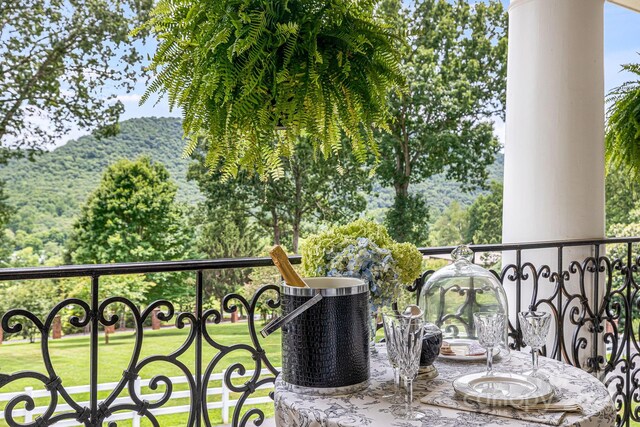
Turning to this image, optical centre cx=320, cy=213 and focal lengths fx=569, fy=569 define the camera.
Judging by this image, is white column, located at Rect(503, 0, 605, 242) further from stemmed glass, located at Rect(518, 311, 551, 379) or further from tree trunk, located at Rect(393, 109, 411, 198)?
tree trunk, located at Rect(393, 109, 411, 198)

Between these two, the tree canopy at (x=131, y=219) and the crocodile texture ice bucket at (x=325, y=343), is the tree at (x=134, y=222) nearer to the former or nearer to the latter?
the tree canopy at (x=131, y=219)

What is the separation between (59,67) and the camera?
10242 mm

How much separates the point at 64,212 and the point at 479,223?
Answer: 868 cm

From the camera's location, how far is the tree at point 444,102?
12.1 meters

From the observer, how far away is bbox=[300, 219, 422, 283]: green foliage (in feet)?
4.03

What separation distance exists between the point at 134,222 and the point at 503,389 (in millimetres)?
11793

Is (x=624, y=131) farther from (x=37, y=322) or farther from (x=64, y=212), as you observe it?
(x=64, y=212)

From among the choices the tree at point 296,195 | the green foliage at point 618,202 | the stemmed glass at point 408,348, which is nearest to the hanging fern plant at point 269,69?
the stemmed glass at point 408,348

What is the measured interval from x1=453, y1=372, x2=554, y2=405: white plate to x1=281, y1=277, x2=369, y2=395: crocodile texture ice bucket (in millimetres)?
190

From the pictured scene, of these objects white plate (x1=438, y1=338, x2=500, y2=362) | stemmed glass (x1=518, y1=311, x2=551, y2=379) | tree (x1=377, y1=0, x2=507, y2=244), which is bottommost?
white plate (x1=438, y1=338, x2=500, y2=362)

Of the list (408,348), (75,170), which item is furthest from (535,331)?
(75,170)

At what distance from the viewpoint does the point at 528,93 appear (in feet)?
7.69

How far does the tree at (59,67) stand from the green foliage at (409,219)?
586 centimetres

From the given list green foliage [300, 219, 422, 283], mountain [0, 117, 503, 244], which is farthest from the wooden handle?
mountain [0, 117, 503, 244]
